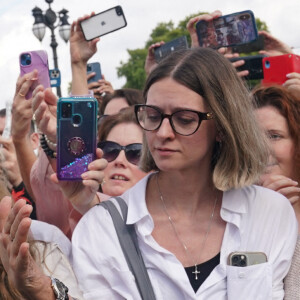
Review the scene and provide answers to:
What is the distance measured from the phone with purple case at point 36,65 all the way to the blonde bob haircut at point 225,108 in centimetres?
65

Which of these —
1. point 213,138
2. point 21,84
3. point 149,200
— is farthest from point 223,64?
point 21,84

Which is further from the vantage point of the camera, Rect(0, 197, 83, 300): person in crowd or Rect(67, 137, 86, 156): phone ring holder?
Rect(67, 137, 86, 156): phone ring holder

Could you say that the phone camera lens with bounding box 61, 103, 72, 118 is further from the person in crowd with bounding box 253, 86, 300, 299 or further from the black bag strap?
the person in crowd with bounding box 253, 86, 300, 299

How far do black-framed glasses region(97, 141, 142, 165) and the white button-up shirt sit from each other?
1161mm

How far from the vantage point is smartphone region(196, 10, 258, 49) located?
4125 millimetres

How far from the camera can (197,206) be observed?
2.81 m

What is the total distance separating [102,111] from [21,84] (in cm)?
239

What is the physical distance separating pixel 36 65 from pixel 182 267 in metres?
1.36

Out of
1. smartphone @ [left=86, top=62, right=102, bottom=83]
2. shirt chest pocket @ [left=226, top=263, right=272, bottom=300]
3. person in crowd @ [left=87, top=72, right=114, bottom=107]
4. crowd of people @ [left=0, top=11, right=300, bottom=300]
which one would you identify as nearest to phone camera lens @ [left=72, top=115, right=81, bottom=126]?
crowd of people @ [left=0, top=11, right=300, bottom=300]

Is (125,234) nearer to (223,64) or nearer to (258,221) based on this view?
(258,221)

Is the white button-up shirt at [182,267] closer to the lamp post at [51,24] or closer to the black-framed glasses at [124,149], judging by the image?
the black-framed glasses at [124,149]

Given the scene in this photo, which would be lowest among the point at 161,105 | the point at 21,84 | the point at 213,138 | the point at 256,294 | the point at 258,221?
the point at 256,294

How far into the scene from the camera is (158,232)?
2711mm

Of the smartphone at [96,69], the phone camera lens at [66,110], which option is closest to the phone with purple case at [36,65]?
the phone camera lens at [66,110]
